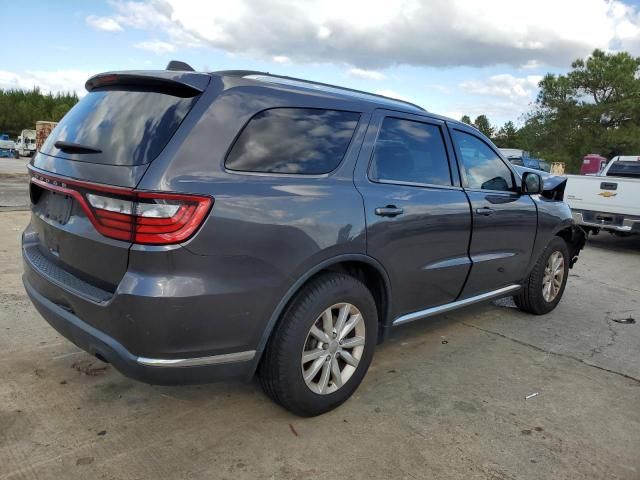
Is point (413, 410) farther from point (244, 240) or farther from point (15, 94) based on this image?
point (15, 94)

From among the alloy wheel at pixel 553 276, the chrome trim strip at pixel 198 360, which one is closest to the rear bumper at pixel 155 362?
the chrome trim strip at pixel 198 360

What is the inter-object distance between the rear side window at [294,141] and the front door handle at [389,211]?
0.38 meters

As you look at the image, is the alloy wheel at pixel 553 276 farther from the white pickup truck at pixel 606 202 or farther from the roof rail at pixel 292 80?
the white pickup truck at pixel 606 202

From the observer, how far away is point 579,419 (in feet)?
10.2

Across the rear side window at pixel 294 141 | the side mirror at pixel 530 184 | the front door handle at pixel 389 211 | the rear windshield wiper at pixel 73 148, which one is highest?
the rear side window at pixel 294 141

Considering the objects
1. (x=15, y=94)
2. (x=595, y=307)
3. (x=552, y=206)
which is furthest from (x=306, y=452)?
(x=15, y=94)

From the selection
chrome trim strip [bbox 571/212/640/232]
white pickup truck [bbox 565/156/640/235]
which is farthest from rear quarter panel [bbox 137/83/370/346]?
white pickup truck [bbox 565/156/640/235]

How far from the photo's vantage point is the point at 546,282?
5082mm

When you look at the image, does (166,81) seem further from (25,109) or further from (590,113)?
(25,109)

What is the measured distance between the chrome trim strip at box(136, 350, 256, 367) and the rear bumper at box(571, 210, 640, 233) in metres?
7.69

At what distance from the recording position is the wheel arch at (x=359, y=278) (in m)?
2.56

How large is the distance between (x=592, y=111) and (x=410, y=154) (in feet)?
126

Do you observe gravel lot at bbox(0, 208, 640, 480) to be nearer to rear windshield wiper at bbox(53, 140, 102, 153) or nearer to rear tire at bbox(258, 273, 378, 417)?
rear tire at bbox(258, 273, 378, 417)

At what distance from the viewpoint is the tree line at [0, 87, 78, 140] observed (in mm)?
70000
